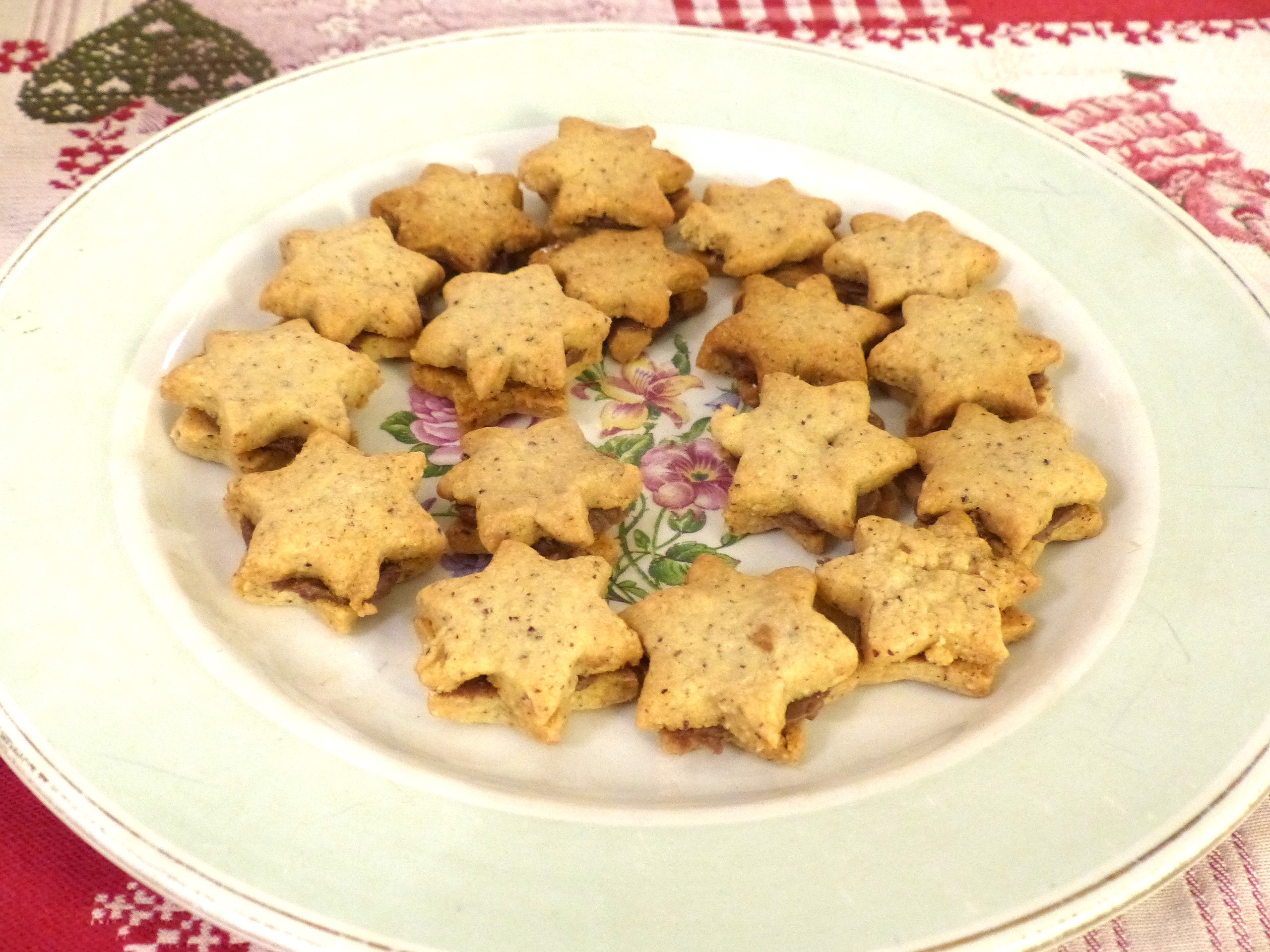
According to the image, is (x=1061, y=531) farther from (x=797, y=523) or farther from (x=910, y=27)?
(x=910, y=27)

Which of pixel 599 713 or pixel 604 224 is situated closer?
pixel 599 713

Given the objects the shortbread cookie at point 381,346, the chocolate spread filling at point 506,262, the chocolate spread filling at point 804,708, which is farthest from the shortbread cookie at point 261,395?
the chocolate spread filling at point 804,708

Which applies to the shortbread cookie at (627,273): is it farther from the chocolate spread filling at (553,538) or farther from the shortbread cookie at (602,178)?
the chocolate spread filling at (553,538)

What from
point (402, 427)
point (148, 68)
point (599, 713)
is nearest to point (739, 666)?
point (599, 713)

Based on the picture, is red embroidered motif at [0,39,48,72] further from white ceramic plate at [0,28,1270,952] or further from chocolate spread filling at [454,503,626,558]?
chocolate spread filling at [454,503,626,558]

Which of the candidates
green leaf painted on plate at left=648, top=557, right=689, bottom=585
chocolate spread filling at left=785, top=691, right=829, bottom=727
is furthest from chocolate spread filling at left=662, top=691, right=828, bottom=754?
green leaf painted on plate at left=648, top=557, right=689, bottom=585

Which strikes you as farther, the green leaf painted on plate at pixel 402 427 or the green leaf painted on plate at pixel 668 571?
the green leaf painted on plate at pixel 402 427
